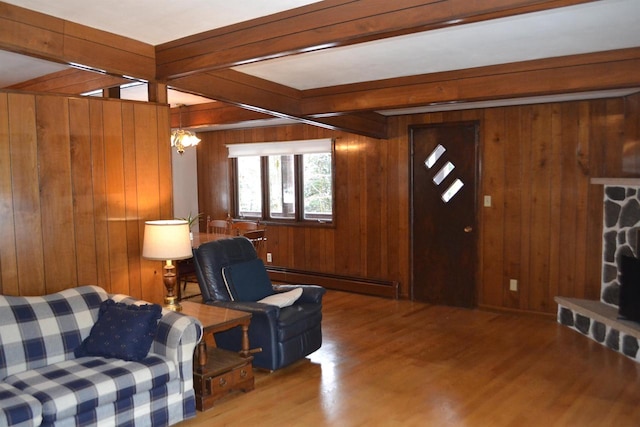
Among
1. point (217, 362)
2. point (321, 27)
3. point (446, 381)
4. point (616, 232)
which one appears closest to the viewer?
point (321, 27)

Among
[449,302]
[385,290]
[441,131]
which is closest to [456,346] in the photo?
[449,302]

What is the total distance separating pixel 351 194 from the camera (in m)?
6.89

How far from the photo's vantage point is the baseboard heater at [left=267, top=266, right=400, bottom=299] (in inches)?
259

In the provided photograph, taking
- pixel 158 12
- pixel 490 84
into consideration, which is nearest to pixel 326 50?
pixel 158 12

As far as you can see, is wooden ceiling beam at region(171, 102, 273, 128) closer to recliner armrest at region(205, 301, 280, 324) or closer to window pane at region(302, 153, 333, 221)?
window pane at region(302, 153, 333, 221)

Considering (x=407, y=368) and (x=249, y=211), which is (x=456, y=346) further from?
(x=249, y=211)

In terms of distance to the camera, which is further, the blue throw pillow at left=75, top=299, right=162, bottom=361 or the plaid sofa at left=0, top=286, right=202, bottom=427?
the blue throw pillow at left=75, top=299, right=162, bottom=361

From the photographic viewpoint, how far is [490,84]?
13.5 ft

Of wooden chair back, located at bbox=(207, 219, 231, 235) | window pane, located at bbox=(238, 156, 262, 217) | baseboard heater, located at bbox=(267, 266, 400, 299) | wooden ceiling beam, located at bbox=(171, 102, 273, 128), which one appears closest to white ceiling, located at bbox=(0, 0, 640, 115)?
wooden ceiling beam, located at bbox=(171, 102, 273, 128)

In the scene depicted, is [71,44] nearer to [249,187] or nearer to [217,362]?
[217,362]

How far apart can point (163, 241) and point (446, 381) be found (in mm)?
2234

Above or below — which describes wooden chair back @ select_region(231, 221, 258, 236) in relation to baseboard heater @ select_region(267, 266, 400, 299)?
above

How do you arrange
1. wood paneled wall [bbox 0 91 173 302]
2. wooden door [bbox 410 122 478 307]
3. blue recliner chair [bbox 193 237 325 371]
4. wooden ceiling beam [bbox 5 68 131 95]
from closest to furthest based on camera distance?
wood paneled wall [bbox 0 91 173 302]
blue recliner chair [bbox 193 237 325 371]
wooden ceiling beam [bbox 5 68 131 95]
wooden door [bbox 410 122 478 307]

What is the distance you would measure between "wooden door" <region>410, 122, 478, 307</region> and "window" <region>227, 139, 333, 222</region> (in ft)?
4.24
